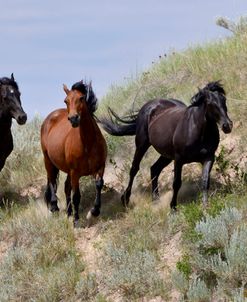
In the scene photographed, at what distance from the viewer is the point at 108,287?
8742 millimetres

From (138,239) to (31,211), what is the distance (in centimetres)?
283

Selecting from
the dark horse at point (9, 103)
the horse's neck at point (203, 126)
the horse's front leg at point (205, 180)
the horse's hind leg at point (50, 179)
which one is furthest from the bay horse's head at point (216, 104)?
the dark horse at point (9, 103)

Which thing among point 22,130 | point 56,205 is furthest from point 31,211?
point 22,130

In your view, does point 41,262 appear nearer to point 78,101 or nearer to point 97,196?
point 97,196

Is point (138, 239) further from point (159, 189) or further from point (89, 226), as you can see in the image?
point (159, 189)

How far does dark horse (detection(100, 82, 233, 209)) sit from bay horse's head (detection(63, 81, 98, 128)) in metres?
1.18

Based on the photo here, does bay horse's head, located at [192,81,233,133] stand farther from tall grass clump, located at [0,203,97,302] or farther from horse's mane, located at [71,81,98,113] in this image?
tall grass clump, located at [0,203,97,302]

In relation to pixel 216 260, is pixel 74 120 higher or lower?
higher

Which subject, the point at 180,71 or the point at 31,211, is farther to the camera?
the point at 180,71

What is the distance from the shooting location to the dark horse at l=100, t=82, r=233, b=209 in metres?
9.59

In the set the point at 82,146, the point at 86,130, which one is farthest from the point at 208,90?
the point at 82,146

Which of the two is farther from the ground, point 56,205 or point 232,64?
point 232,64

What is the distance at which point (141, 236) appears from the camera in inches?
368

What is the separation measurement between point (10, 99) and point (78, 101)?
9.37 feet
